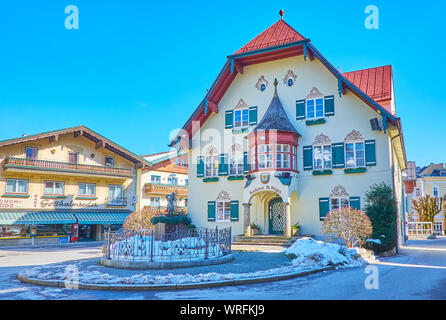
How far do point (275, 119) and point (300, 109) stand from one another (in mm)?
1965

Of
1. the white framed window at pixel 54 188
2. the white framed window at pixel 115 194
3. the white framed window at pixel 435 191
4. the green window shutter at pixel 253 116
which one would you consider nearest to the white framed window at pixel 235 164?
the green window shutter at pixel 253 116

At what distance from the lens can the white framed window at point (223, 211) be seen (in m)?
27.3

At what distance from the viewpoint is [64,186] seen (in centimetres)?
3475

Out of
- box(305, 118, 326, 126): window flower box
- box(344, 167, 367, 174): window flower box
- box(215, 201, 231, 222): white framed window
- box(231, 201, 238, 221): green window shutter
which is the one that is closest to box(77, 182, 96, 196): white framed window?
box(215, 201, 231, 222): white framed window

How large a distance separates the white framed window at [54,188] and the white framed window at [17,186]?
5.29 ft

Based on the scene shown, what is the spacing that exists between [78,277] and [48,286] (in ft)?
2.59

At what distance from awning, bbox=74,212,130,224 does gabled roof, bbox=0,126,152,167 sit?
5.68 metres

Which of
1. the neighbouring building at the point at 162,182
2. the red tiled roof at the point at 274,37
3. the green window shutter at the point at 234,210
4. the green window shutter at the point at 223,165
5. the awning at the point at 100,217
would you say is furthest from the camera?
the neighbouring building at the point at 162,182

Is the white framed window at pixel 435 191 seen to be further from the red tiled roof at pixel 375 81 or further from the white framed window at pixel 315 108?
the white framed window at pixel 315 108

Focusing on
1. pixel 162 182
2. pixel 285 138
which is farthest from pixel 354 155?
pixel 162 182

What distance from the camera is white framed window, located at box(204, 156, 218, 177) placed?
28.2 meters

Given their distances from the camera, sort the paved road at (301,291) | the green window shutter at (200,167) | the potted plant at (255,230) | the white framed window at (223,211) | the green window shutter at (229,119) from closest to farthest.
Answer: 1. the paved road at (301,291)
2. the potted plant at (255,230)
3. the white framed window at (223,211)
4. the green window shutter at (229,119)
5. the green window shutter at (200,167)

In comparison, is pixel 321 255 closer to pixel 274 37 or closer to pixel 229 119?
pixel 229 119
